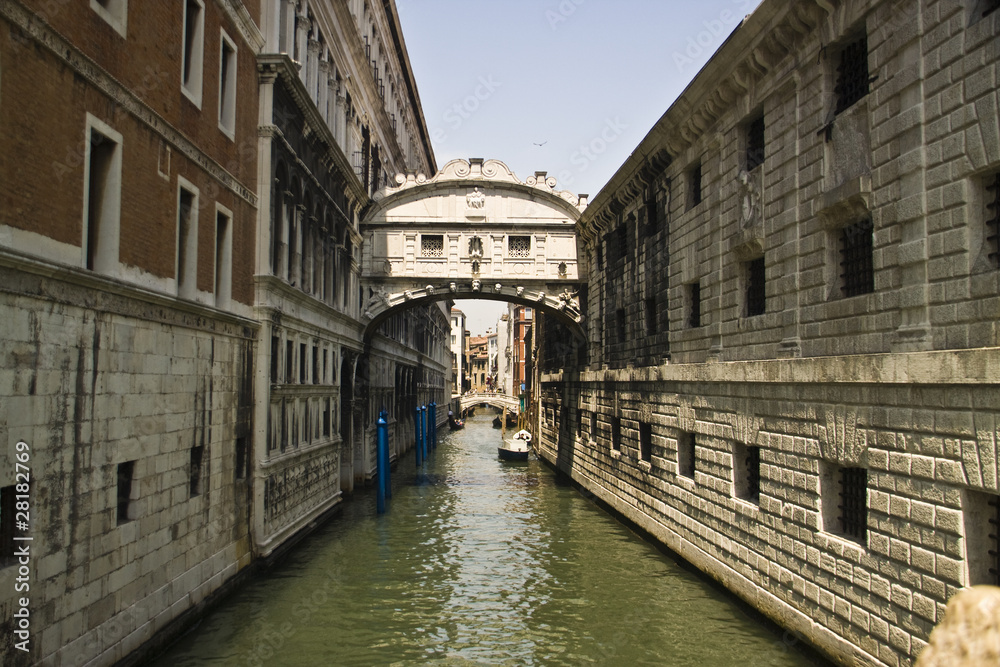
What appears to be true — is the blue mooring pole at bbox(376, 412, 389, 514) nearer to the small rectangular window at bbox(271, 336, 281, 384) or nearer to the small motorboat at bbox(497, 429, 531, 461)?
the small rectangular window at bbox(271, 336, 281, 384)

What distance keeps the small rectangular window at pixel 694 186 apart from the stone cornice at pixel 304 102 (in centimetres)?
746

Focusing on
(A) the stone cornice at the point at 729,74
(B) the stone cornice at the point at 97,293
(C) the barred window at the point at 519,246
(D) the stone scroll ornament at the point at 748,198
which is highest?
(A) the stone cornice at the point at 729,74

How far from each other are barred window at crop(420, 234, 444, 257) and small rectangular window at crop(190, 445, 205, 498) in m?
13.6

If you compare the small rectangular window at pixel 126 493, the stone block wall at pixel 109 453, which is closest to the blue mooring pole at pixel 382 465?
the stone block wall at pixel 109 453

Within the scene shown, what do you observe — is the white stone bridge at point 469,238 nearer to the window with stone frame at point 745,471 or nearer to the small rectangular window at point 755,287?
the small rectangular window at point 755,287

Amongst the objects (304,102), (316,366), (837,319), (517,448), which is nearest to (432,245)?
(316,366)

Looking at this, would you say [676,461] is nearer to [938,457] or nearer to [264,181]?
[938,457]

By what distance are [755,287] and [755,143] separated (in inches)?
89.5

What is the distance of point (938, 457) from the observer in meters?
7.01

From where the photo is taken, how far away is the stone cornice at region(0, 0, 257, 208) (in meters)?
6.35

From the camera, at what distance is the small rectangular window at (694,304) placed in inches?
559

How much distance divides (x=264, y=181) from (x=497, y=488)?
47.4ft

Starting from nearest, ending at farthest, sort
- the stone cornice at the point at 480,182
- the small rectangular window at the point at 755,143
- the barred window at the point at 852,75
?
1. the barred window at the point at 852,75
2. the small rectangular window at the point at 755,143
3. the stone cornice at the point at 480,182

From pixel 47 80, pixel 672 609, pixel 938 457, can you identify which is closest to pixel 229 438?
pixel 47 80
